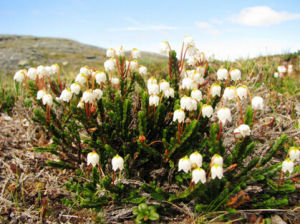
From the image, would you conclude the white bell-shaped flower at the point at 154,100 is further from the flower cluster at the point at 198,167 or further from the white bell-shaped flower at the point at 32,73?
the white bell-shaped flower at the point at 32,73

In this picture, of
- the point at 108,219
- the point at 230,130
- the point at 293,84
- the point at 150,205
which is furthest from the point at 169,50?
the point at 293,84

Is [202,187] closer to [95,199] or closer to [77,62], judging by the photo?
[95,199]

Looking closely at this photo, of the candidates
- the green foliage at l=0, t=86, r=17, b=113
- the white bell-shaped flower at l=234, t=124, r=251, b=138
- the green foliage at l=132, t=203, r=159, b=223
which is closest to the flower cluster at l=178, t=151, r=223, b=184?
the white bell-shaped flower at l=234, t=124, r=251, b=138

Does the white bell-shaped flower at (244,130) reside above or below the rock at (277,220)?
above

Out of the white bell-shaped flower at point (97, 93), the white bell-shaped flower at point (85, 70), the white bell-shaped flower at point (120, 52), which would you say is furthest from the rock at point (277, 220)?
the white bell-shaped flower at point (85, 70)

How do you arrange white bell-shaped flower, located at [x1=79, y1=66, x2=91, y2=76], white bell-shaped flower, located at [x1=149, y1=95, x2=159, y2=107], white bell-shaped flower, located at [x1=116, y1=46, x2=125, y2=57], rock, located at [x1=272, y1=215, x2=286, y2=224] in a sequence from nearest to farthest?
rock, located at [x1=272, y1=215, x2=286, y2=224] → white bell-shaped flower, located at [x1=149, y1=95, x2=159, y2=107] → white bell-shaped flower, located at [x1=79, y1=66, x2=91, y2=76] → white bell-shaped flower, located at [x1=116, y1=46, x2=125, y2=57]

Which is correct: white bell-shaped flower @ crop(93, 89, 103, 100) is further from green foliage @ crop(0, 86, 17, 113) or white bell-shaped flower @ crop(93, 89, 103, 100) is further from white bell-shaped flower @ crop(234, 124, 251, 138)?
green foliage @ crop(0, 86, 17, 113)

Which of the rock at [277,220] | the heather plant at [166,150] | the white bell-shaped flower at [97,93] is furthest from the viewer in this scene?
the white bell-shaped flower at [97,93]

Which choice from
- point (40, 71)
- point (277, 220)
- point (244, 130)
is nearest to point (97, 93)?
point (40, 71)
